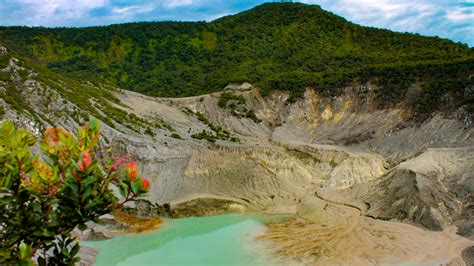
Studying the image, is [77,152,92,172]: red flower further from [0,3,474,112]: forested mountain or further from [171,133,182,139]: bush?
[0,3,474,112]: forested mountain

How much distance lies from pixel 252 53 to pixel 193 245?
64.6m

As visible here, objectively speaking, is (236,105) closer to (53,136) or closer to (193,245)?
(193,245)

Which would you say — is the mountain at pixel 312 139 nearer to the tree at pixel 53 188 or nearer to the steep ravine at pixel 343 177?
the steep ravine at pixel 343 177

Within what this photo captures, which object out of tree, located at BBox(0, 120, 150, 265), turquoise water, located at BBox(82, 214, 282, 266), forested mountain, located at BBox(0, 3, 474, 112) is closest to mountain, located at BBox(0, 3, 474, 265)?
forested mountain, located at BBox(0, 3, 474, 112)

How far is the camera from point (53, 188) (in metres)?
5.50

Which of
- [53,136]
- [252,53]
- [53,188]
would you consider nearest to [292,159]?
[53,136]

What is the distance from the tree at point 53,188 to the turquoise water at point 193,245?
71.5ft

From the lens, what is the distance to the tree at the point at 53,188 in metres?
5.35

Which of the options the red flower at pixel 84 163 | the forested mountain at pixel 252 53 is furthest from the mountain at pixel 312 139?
the red flower at pixel 84 163

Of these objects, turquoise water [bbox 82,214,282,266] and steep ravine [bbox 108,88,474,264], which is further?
steep ravine [bbox 108,88,474,264]

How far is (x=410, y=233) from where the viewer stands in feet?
105

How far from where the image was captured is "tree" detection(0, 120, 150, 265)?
211 inches

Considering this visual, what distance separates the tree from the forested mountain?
182ft

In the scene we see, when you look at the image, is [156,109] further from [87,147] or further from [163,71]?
[87,147]
